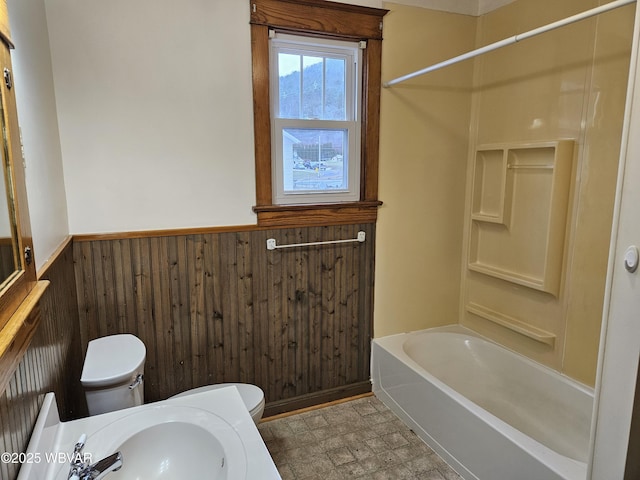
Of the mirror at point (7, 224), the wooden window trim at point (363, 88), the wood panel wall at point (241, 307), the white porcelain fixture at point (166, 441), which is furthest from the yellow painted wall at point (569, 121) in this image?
the mirror at point (7, 224)

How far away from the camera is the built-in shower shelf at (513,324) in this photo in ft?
7.87

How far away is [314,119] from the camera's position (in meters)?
2.41

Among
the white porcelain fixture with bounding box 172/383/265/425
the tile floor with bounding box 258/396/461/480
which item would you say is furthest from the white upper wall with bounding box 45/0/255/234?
the tile floor with bounding box 258/396/461/480

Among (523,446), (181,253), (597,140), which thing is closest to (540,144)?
(597,140)

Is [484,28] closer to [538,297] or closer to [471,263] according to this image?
[471,263]

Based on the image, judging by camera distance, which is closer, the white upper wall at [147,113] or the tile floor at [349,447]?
the white upper wall at [147,113]

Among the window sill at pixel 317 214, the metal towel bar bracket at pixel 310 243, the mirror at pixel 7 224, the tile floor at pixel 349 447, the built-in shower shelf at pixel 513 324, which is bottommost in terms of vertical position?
the tile floor at pixel 349 447

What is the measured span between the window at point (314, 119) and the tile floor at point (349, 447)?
4.37 ft

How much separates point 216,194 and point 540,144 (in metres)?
1.82

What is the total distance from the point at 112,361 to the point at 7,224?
85cm

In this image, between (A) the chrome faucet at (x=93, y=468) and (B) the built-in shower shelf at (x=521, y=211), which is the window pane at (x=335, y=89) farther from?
(A) the chrome faucet at (x=93, y=468)

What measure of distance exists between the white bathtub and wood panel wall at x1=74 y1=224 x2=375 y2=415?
364 millimetres

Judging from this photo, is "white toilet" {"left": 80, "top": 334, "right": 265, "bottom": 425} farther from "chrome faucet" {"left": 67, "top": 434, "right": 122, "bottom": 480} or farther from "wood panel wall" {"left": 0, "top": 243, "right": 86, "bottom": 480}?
"chrome faucet" {"left": 67, "top": 434, "right": 122, "bottom": 480}

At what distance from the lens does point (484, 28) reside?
272 centimetres
